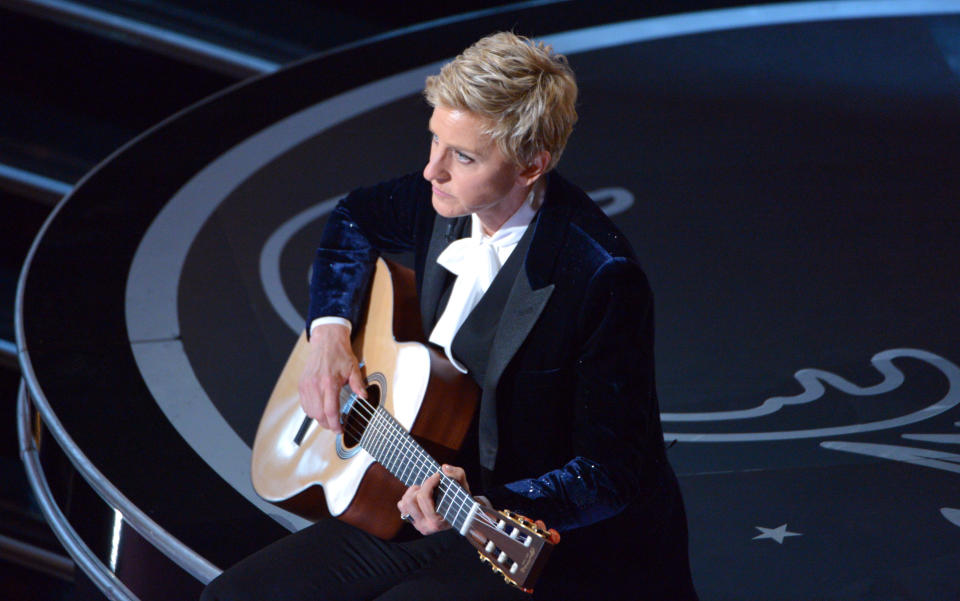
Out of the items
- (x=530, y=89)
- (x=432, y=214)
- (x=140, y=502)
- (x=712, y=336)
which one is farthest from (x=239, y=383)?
(x=530, y=89)

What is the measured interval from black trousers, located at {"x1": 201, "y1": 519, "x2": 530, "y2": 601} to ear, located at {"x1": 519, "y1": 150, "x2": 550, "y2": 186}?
2.27 ft

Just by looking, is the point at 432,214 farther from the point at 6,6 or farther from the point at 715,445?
the point at 6,6

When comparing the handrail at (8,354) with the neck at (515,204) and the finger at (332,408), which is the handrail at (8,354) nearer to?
the finger at (332,408)

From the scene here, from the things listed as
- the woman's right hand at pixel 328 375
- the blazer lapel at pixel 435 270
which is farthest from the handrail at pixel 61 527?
the blazer lapel at pixel 435 270

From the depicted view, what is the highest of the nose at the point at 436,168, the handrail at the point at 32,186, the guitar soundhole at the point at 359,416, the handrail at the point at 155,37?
the handrail at the point at 155,37

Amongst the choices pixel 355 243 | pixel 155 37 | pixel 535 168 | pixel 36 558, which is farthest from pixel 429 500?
pixel 155 37

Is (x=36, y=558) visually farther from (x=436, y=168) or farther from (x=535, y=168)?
(x=535, y=168)

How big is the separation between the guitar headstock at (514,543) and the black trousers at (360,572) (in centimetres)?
20

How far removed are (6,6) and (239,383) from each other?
3044 mm

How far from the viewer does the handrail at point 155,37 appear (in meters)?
5.25

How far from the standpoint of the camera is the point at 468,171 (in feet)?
6.19

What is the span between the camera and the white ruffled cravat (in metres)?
1.99

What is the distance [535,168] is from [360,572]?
82cm

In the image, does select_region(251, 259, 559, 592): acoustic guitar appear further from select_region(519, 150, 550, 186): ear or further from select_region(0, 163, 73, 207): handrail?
select_region(0, 163, 73, 207): handrail
